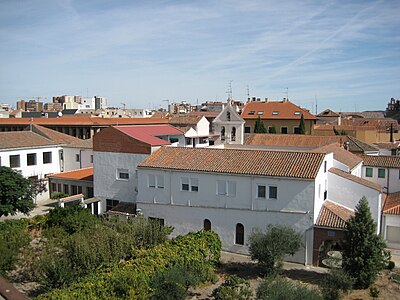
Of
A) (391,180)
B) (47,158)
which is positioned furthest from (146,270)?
(47,158)

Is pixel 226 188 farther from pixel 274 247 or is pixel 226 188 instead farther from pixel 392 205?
pixel 392 205

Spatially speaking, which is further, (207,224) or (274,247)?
(207,224)

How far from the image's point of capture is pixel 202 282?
21266 millimetres

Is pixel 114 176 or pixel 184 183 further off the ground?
pixel 184 183

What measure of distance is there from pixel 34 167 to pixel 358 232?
103 feet

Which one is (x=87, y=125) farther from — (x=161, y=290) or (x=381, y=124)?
(x=381, y=124)

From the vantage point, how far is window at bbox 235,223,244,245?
85.3ft

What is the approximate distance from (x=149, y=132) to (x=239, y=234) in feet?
41.4

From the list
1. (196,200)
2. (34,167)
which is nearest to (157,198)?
(196,200)

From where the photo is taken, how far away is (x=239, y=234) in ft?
85.7

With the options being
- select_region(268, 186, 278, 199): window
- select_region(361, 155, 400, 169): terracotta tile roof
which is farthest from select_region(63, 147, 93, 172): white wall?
select_region(361, 155, 400, 169): terracotta tile roof

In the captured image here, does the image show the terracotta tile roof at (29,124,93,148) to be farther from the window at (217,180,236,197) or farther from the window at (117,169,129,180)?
the window at (217,180,236,197)

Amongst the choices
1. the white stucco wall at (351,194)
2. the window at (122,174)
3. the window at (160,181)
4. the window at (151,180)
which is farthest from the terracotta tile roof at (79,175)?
the white stucco wall at (351,194)

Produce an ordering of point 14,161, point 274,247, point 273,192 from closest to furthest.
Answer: point 274,247 → point 273,192 → point 14,161
